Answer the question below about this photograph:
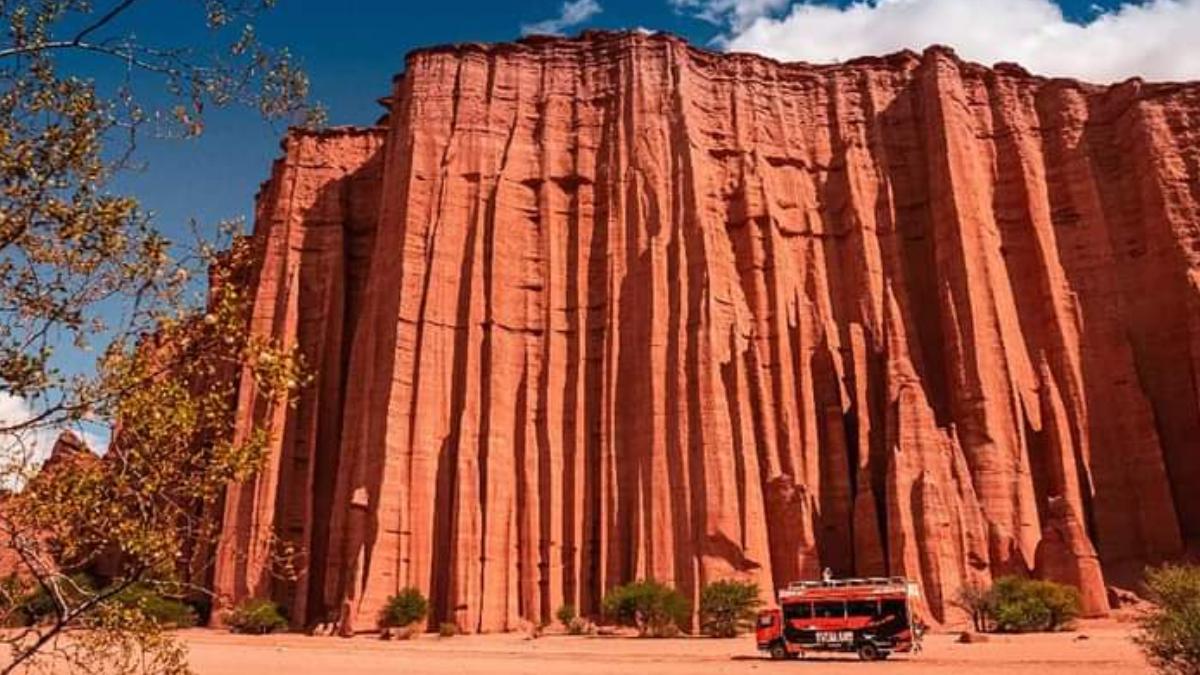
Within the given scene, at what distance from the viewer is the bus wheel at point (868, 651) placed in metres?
28.2

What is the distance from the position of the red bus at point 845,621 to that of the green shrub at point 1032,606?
10646mm

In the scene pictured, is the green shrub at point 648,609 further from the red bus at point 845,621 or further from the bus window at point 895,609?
the bus window at point 895,609

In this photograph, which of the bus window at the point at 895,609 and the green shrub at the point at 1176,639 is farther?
the bus window at the point at 895,609

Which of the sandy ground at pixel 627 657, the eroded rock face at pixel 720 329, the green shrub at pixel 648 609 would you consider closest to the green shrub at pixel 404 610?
the eroded rock face at pixel 720 329

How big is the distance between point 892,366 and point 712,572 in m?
14.5

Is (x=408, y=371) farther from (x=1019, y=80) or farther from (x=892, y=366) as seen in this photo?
(x=1019, y=80)

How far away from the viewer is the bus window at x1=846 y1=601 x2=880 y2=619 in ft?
93.1

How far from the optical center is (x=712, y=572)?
148ft

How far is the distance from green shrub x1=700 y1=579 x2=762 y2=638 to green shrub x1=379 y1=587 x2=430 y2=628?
12220mm

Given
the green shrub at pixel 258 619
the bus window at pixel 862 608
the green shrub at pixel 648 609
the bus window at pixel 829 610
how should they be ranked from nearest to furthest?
the bus window at pixel 862 608
the bus window at pixel 829 610
the green shrub at pixel 648 609
the green shrub at pixel 258 619

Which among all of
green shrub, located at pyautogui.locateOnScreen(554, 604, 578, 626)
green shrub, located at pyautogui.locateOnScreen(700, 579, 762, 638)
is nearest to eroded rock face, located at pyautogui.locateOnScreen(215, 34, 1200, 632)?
green shrub, located at pyautogui.locateOnScreen(554, 604, 578, 626)

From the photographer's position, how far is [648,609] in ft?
137

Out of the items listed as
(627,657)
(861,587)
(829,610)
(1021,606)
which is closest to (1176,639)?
(861,587)

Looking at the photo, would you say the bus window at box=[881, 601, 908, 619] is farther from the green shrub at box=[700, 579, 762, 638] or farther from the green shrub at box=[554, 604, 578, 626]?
the green shrub at box=[554, 604, 578, 626]
